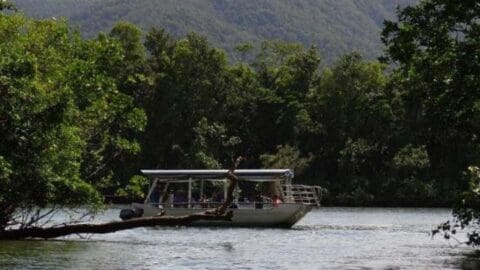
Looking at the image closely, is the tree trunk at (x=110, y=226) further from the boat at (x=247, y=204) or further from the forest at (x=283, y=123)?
the forest at (x=283, y=123)

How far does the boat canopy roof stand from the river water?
3.08 metres

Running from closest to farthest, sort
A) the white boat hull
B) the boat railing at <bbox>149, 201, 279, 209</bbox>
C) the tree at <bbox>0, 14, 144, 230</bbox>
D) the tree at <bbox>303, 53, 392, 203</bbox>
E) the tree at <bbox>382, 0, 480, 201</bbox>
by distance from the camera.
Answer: the tree at <bbox>382, 0, 480, 201</bbox>
the tree at <bbox>0, 14, 144, 230</bbox>
the white boat hull
the boat railing at <bbox>149, 201, 279, 209</bbox>
the tree at <bbox>303, 53, 392, 203</bbox>

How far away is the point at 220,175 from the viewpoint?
53.1 m

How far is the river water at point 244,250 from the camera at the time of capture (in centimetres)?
3098

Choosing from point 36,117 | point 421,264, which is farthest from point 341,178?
point 36,117

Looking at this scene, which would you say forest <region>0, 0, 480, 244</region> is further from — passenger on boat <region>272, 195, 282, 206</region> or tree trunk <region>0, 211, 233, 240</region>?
tree trunk <region>0, 211, 233, 240</region>

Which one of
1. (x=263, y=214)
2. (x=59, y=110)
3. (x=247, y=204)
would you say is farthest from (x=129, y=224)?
(x=247, y=204)

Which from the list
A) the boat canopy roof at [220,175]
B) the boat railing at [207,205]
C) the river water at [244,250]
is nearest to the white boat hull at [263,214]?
the boat railing at [207,205]

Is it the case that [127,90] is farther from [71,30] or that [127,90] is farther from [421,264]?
[421,264]

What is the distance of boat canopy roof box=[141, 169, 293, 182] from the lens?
52.9 meters

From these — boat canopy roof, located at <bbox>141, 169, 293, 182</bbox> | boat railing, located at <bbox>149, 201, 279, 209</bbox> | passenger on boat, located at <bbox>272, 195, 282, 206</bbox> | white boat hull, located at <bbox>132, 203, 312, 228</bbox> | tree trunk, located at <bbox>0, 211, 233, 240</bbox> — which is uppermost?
boat canopy roof, located at <bbox>141, 169, 293, 182</bbox>

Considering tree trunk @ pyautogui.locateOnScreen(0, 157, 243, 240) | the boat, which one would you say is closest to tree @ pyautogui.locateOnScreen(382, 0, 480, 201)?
tree trunk @ pyautogui.locateOnScreen(0, 157, 243, 240)

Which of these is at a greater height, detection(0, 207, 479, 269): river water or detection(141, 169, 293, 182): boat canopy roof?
detection(141, 169, 293, 182): boat canopy roof

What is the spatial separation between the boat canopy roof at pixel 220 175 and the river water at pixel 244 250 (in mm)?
3078
